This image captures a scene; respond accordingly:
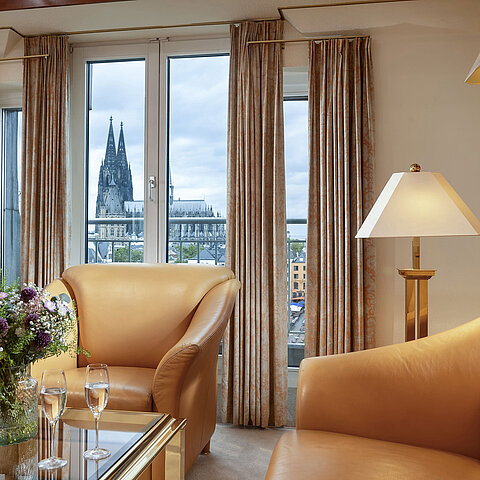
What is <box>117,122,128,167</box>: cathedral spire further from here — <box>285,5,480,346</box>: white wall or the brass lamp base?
the brass lamp base

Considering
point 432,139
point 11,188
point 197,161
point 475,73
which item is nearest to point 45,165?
point 11,188

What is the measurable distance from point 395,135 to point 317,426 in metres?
1.94

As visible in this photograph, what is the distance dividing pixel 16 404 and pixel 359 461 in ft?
3.23

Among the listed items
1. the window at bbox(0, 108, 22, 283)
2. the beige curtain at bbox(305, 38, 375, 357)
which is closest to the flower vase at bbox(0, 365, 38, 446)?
the beige curtain at bbox(305, 38, 375, 357)

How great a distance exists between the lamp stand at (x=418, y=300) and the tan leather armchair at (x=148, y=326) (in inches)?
32.9

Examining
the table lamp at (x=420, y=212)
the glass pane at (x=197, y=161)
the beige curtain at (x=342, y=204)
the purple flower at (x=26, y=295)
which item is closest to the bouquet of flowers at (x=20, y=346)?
the purple flower at (x=26, y=295)

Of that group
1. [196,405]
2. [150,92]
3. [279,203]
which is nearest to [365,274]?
[279,203]

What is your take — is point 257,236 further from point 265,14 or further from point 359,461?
point 359,461

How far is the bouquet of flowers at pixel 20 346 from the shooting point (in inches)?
57.0

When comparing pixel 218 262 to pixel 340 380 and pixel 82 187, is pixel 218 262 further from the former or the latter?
pixel 340 380

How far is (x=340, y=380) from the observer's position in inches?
69.4

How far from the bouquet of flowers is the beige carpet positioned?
44.7 inches

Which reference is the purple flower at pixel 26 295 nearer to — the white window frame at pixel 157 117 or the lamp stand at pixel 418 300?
the lamp stand at pixel 418 300

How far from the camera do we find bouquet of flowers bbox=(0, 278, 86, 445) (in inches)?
57.0
